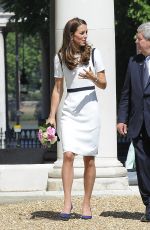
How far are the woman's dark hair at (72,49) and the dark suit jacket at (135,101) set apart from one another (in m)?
0.43

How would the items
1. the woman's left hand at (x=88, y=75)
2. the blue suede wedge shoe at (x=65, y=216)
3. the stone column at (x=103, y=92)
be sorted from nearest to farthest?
the woman's left hand at (x=88, y=75)
the blue suede wedge shoe at (x=65, y=216)
the stone column at (x=103, y=92)

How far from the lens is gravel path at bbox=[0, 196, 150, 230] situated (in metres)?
8.58

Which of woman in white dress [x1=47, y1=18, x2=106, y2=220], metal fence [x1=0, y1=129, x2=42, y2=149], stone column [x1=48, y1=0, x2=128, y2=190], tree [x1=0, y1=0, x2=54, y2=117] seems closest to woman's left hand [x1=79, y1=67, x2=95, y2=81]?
woman in white dress [x1=47, y1=18, x2=106, y2=220]

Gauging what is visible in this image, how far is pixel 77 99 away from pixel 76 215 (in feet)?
3.93

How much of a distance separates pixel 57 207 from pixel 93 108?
1584 mm

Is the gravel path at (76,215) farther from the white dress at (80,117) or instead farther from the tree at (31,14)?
the tree at (31,14)

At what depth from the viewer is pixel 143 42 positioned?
8.66m

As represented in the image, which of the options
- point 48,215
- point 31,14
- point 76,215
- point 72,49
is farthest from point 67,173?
point 31,14

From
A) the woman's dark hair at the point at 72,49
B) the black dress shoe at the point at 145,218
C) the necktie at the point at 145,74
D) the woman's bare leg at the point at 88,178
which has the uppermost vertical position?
the woman's dark hair at the point at 72,49

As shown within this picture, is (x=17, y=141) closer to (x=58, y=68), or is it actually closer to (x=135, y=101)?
(x=58, y=68)

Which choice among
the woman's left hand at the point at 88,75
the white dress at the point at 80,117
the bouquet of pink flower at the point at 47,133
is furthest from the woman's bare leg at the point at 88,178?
the woman's left hand at the point at 88,75

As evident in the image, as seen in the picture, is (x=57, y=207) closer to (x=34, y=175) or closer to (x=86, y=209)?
(x=86, y=209)

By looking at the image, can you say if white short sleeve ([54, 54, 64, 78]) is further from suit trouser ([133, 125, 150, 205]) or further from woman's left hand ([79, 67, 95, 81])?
suit trouser ([133, 125, 150, 205])

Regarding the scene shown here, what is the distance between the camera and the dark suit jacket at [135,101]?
8.62 meters
